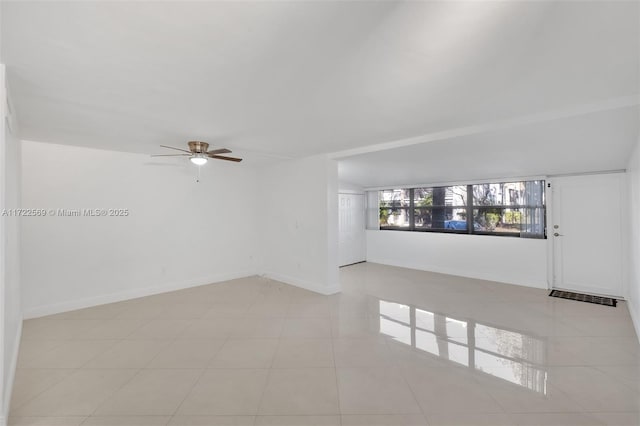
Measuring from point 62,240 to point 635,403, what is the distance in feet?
20.8

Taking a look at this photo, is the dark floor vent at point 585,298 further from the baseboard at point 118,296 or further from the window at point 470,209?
the baseboard at point 118,296

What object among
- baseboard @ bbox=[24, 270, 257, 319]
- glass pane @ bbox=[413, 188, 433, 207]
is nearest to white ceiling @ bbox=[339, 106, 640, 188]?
glass pane @ bbox=[413, 188, 433, 207]

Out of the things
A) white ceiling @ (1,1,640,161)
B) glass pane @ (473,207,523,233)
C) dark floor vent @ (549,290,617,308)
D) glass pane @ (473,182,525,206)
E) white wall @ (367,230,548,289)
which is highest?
white ceiling @ (1,1,640,161)

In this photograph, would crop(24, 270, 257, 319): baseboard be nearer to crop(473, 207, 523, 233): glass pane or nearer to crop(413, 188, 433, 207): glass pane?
crop(413, 188, 433, 207): glass pane

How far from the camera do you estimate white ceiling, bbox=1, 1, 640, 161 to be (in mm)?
1327

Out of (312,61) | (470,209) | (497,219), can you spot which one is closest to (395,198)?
(470,209)

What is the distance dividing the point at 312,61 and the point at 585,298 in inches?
210

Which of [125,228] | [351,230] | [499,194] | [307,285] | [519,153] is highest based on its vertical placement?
[519,153]

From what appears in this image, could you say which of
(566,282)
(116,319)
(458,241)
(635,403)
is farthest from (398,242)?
(116,319)

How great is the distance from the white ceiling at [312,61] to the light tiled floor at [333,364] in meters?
2.32

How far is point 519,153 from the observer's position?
3885 mm

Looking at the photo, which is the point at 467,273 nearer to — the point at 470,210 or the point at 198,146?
the point at 470,210

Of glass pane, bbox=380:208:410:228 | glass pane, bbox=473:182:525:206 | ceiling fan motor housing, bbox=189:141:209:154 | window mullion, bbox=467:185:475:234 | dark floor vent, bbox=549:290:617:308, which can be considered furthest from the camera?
glass pane, bbox=380:208:410:228

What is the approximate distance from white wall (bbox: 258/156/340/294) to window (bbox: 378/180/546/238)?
283cm
